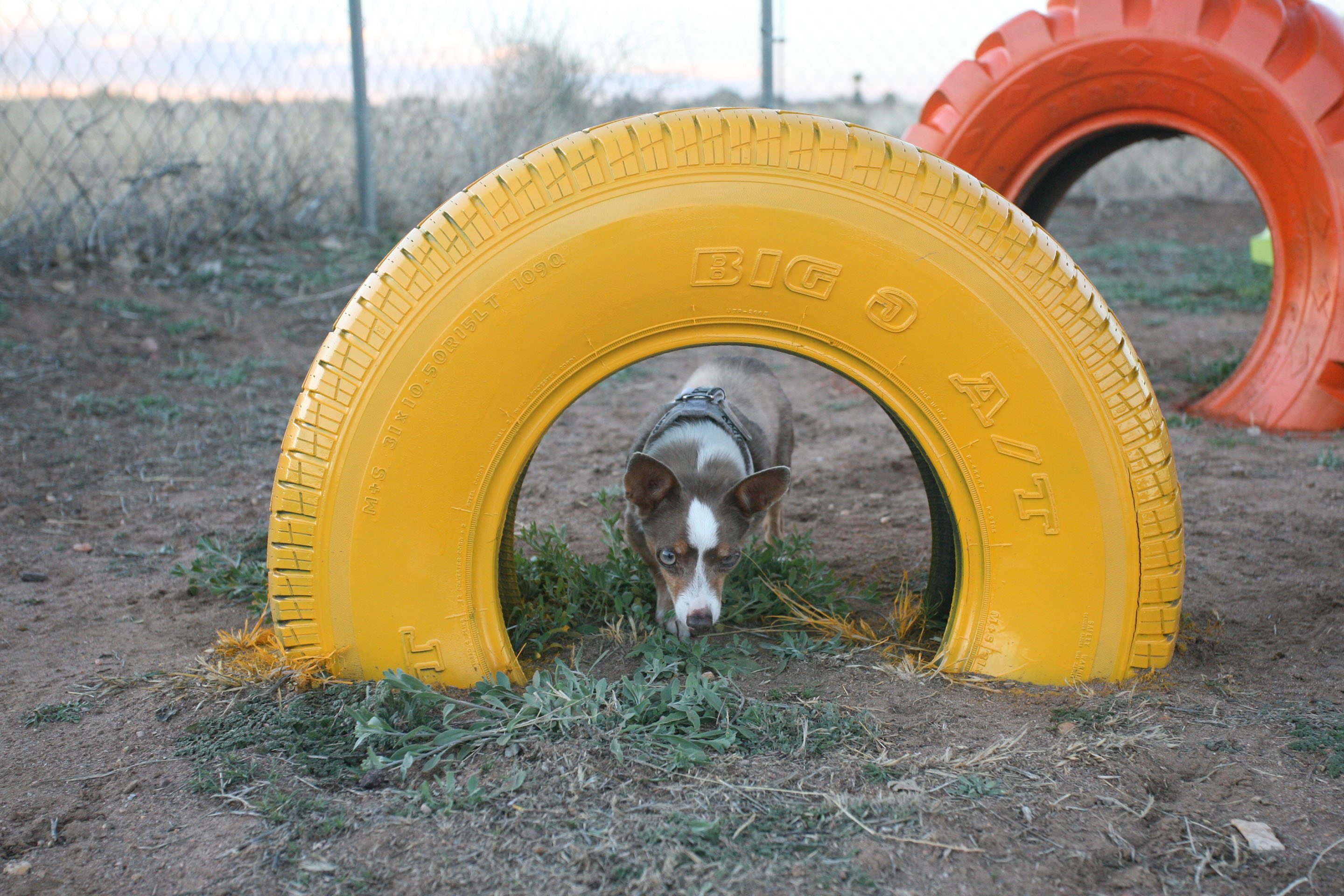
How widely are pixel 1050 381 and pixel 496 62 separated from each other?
8497 millimetres

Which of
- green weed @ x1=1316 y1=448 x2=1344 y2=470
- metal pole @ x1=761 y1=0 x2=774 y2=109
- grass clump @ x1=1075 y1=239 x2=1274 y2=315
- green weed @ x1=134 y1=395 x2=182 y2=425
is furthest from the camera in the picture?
grass clump @ x1=1075 y1=239 x2=1274 y2=315

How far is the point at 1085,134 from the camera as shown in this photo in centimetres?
532

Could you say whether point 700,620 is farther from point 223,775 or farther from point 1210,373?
point 1210,373

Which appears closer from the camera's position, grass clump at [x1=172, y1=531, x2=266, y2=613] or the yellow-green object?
grass clump at [x1=172, y1=531, x2=266, y2=613]

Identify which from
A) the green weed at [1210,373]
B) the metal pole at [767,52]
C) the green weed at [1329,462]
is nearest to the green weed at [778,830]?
the green weed at [1329,462]

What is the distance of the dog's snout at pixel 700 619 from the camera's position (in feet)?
9.58

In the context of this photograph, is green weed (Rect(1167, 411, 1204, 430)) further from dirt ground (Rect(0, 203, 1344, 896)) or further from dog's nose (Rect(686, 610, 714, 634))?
dog's nose (Rect(686, 610, 714, 634))

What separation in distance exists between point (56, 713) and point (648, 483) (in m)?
1.71

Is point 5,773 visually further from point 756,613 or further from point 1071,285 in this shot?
point 1071,285

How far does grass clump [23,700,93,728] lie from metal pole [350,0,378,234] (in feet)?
21.9

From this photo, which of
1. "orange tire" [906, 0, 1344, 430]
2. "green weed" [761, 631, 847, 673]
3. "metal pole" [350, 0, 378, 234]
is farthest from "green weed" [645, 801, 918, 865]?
"metal pole" [350, 0, 378, 234]

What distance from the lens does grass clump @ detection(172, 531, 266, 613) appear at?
3.22 metres

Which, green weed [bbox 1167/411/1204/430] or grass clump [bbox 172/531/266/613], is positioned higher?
green weed [bbox 1167/411/1204/430]

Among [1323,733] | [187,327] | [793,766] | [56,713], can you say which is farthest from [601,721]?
[187,327]
